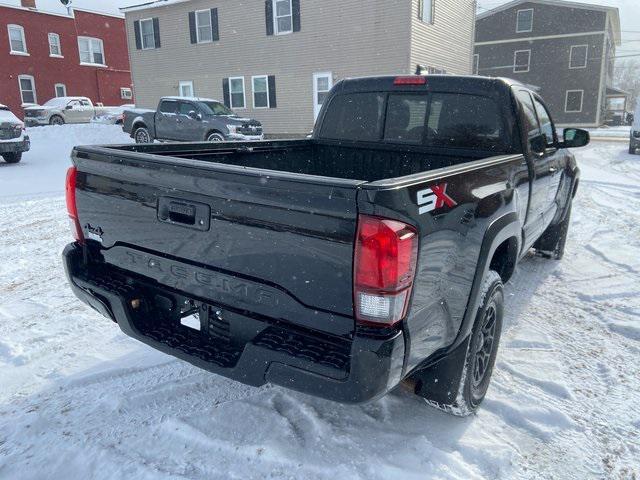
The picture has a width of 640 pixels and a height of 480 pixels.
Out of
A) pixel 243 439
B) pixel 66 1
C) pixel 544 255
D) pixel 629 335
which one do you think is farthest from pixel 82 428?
pixel 66 1

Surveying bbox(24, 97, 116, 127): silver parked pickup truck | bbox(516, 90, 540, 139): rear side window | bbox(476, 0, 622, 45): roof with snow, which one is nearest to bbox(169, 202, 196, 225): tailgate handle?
bbox(516, 90, 540, 139): rear side window

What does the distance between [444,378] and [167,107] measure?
16.9m

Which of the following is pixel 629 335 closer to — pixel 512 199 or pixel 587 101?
pixel 512 199

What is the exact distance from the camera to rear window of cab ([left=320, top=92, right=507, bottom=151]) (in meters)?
3.84

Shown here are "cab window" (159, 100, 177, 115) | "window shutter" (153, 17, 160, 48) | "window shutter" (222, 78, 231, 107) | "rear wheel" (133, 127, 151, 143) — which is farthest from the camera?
"window shutter" (153, 17, 160, 48)

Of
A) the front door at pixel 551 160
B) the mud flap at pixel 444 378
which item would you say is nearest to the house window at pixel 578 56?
the front door at pixel 551 160

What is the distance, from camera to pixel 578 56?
36250 mm

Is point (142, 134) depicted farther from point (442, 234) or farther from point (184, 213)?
point (442, 234)

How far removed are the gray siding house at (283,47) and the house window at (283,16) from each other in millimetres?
38

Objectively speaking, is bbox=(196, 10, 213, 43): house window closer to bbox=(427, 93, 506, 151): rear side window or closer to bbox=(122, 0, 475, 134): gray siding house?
bbox=(122, 0, 475, 134): gray siding house

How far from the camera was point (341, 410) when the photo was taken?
3.05 m

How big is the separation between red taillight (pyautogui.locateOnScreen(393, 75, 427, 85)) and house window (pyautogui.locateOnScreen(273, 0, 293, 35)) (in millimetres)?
17907

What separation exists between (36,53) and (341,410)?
36.5m

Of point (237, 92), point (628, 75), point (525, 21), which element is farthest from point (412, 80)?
point (628, 75)
